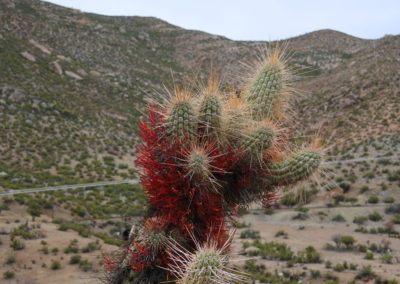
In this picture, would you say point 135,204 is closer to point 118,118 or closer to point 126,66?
point 118,118

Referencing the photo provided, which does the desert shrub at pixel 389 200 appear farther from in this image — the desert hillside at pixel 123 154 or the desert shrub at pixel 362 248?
the desert shrub at pixel 362 248

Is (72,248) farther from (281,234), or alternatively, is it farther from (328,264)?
(281,234)

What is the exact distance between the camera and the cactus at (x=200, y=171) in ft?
6.92

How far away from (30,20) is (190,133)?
179 ft

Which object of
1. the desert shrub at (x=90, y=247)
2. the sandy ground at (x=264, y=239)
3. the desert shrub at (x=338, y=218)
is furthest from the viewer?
the desert shrub at (x=338, y=218)

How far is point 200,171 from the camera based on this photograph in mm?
2000

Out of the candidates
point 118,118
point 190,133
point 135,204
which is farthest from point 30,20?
point 190,133

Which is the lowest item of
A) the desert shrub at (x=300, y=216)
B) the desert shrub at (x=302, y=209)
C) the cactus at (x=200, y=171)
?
the desert shrub at (x=300, y=216)

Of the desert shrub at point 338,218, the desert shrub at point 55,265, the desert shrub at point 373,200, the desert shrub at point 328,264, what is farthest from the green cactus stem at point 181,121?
the desert shrub at point 373,200

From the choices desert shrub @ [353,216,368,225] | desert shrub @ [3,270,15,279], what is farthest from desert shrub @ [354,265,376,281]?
desert shrub @ [3,270,15,279]

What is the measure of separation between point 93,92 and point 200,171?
41.1m

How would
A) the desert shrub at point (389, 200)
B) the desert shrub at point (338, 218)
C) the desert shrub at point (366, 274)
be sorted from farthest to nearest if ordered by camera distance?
the desert shrub at point (389, 200), the desert shrub at point (338, 218), the desert shrub at point (366, 274)

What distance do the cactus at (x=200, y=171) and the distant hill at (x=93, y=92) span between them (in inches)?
409

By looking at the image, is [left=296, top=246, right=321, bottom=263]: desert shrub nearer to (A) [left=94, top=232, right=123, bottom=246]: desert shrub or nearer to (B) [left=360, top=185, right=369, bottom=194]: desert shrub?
(A) [left=94, top=232, right=123, bottom=246]: desert shrub
